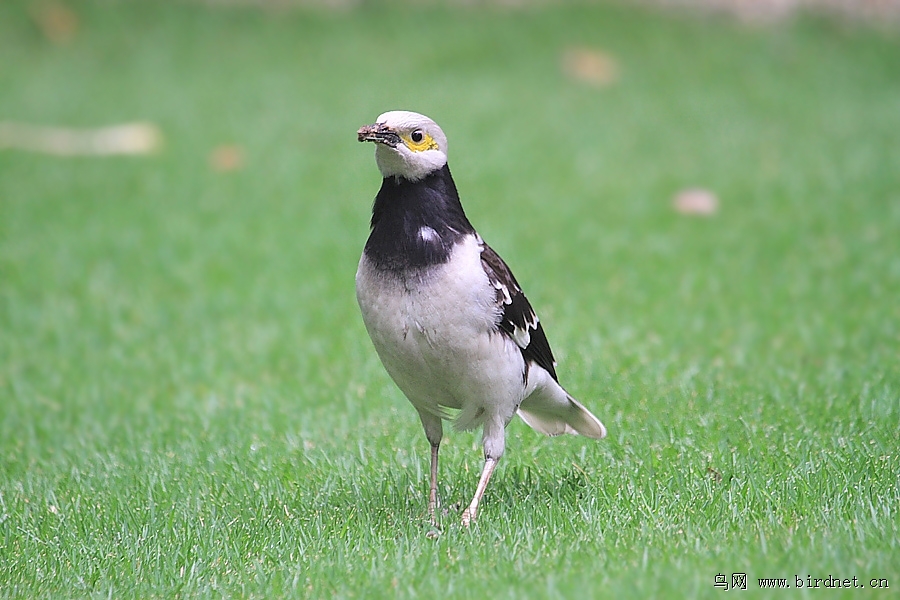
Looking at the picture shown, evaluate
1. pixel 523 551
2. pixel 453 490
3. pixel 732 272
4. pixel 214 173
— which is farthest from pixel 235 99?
pixel 523 551

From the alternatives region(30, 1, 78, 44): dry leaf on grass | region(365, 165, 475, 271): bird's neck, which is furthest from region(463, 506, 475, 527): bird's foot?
region(30, 1, 78, 44): dry leaf on grass

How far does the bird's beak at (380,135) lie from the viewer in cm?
413

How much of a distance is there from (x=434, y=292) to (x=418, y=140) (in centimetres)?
60

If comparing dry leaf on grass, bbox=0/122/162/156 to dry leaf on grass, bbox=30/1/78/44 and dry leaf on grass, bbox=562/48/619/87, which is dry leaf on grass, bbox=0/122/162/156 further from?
dry leaf on grass, bbox=562/48/619/87

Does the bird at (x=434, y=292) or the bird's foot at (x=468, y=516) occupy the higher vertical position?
the bird at (x=434, y=292)

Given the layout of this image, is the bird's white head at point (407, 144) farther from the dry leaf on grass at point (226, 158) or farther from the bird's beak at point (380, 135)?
the dry leaf on grass at point (226, 158)

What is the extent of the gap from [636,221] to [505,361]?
18.0 feet

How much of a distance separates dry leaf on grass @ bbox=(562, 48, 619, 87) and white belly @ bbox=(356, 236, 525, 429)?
1010 centimetres

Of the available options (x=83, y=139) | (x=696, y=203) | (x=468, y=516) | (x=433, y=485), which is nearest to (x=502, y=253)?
(x=696, y=203)

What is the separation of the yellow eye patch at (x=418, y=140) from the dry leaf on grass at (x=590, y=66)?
1009cm

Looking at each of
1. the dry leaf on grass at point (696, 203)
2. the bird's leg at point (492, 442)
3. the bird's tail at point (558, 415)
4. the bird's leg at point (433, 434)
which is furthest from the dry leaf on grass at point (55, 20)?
the bird's leg at point (492, 442)

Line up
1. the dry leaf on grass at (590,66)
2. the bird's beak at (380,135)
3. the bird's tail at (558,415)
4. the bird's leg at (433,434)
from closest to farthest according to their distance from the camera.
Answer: the bird's beak at (380,135) < the bird's leg at (433,434) < the bird's tail at (558,415) < the dry leaf on grass at (590,66)

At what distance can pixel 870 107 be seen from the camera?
42.8 ft

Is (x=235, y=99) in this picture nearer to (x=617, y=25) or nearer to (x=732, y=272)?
(x=617, y=25)
